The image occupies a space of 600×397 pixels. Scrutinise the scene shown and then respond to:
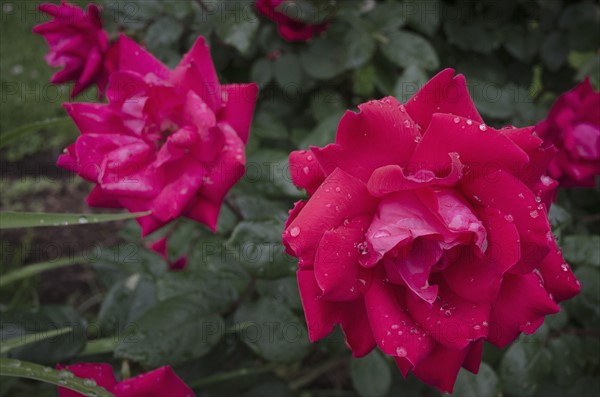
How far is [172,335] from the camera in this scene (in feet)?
3.16

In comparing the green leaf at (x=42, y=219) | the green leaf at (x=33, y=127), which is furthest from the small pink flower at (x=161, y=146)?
the green leaf at (x=33, y=127)

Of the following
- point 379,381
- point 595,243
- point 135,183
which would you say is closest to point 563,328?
point 595,243

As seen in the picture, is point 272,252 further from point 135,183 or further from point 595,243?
point 595,243

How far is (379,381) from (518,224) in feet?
1.74

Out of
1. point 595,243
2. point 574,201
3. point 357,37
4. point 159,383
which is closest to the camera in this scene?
point 159,383

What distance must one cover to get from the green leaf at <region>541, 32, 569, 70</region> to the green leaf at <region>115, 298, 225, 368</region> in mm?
978

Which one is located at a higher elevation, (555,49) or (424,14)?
(424,14)

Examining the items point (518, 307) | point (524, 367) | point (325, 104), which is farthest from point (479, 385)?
point (325, 104)

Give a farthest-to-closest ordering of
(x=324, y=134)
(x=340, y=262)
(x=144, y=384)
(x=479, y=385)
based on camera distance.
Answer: (x=324, y=134) → (x=479, y=385) → (x=144, y=384) → (x=340, y=262)

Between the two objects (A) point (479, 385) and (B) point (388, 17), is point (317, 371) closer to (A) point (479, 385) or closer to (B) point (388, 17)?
(A) point (479, 385)

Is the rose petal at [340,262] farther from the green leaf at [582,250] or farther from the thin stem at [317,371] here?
the thin stem at [317,371]

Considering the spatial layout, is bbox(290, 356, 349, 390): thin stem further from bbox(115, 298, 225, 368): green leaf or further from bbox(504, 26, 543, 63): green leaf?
bbox(504, 26, 543, 63): green leaf

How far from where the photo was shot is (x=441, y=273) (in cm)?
64

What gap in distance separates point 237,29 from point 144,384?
2.19ft
